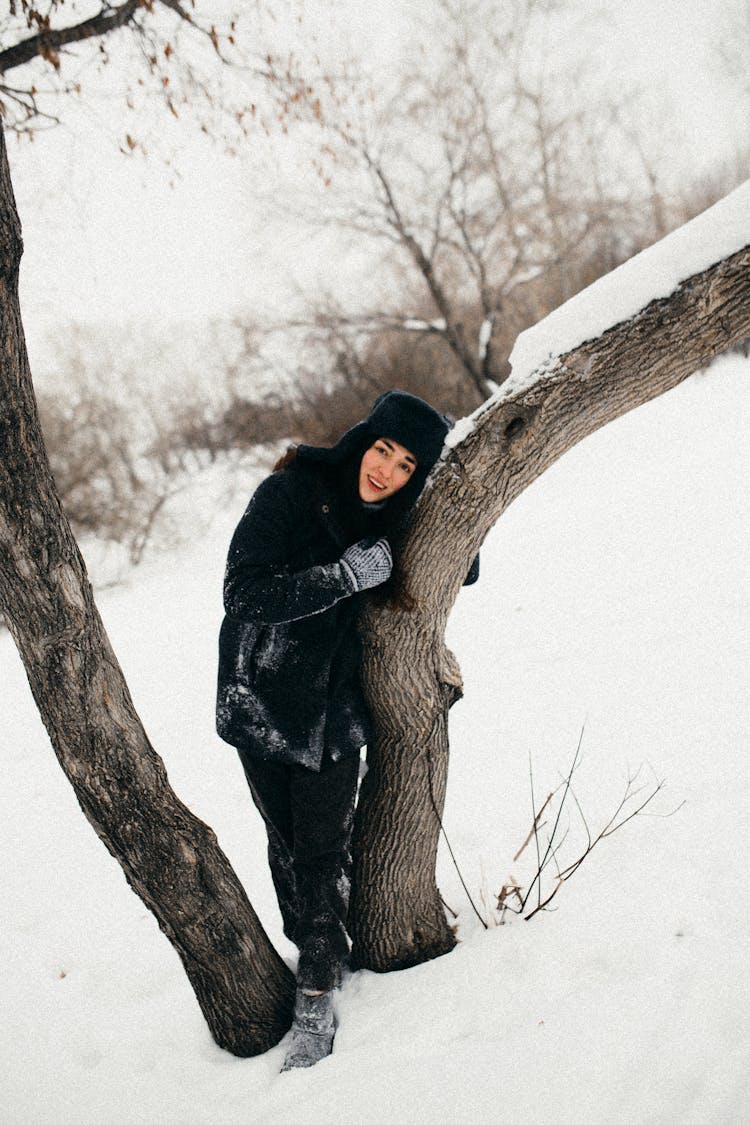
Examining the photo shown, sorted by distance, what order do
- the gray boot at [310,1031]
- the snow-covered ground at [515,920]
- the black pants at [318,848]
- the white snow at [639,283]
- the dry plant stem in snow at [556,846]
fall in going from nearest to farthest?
1. the white snow at [639,283]
2. the snow-covered ground at [515,920]
3. the gray boot at [310,1031]
4. the black pants at [318,848]
5. the dry plant stem in snow at [556,846]

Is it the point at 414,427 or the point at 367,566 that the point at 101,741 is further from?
the point at 414,427

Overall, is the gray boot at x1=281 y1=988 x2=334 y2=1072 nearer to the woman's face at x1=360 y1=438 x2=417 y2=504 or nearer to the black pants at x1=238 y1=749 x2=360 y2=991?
the black pants at x1=238 y1=749 x2=360 y2=991

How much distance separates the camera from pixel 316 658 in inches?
79.2

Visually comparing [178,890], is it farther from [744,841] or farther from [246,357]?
[246,357]

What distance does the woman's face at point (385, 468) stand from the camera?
1963 mm

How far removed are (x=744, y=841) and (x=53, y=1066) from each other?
2847mm

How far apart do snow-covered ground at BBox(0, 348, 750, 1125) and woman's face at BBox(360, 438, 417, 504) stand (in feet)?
5.72

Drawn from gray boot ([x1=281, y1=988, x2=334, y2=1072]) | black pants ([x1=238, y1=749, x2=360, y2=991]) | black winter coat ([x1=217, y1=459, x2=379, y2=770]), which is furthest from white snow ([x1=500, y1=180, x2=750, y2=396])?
gray boot ([x1=281, y1=988, x2=334, y2=1072])

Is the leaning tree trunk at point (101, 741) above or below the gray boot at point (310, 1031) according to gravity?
above

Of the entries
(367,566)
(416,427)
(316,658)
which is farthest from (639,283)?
(316,658)

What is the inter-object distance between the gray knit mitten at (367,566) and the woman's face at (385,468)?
0.24 metres

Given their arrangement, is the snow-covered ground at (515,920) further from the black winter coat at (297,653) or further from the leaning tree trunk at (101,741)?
the black winter coat at (297,653)

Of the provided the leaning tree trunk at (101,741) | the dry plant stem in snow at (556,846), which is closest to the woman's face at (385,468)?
the leaning tree trunk at (101,741)

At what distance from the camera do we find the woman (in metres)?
1.94
